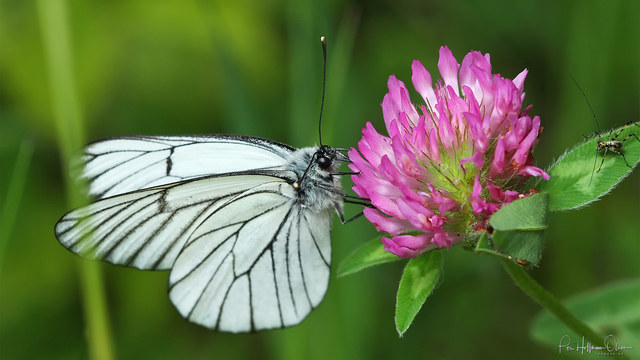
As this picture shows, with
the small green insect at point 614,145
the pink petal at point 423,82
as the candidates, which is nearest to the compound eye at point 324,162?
the pink petal at point 423,82

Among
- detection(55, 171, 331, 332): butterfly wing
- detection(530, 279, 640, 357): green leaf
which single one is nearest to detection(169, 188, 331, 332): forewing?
detection(55, 171, 331, 332): butterfly wing

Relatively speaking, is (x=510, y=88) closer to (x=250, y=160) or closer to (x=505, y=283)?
(x=250, y=160)

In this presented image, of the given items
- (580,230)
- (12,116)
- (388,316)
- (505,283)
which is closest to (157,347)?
(388,316)

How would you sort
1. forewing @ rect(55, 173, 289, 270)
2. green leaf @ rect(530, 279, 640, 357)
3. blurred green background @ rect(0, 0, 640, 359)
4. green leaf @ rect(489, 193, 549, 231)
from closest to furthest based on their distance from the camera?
green leaf @ rect(489, 193, 549, 231), forewing @ rect(55, 173, 289, 270), green leaf @ rect(530, 279, 640, 357), blurred green background @ rect(0, 0, 640, 359)

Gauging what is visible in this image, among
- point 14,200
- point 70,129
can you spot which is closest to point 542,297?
point 14,200

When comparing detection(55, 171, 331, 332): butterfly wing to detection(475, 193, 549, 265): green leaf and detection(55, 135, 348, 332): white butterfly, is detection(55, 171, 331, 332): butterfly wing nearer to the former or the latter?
detection(55, 135, 348, 332): white butterfly

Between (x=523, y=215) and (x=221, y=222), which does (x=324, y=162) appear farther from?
(x=523, y=215)
